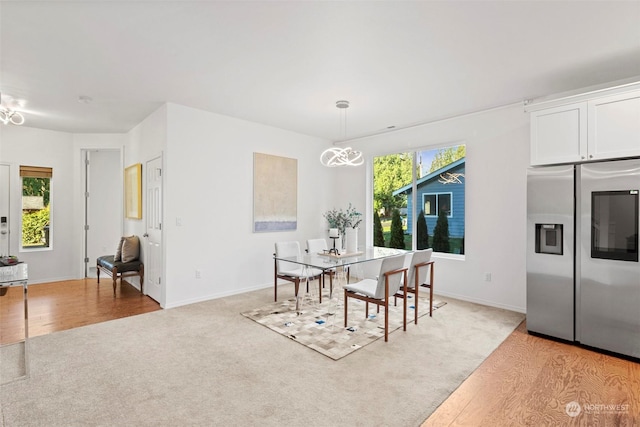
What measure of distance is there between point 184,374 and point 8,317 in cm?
300

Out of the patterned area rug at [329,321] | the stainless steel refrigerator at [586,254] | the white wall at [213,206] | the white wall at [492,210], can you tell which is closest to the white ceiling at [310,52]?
the white wall at [492,210]

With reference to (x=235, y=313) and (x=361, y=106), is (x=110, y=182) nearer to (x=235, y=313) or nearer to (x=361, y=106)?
(x=235, y=313)

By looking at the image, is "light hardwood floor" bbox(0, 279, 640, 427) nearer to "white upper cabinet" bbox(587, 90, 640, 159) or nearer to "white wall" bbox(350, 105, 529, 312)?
"white wall" bbox(350, 105, 529, 312)

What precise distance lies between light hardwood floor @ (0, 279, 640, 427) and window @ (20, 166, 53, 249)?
7.24 feet

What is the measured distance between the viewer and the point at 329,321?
3.66 m

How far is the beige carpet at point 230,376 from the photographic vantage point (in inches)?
80.0

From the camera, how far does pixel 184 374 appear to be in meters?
2.53

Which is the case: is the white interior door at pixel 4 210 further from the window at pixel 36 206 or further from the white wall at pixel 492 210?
the white wall at pixel 492 210

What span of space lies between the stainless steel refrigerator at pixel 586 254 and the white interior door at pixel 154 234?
445 cm

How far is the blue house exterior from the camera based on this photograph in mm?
4750

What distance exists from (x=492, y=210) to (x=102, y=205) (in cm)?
730

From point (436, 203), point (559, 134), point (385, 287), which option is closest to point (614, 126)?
point (559, 134)

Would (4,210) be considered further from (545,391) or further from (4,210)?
(545,391)

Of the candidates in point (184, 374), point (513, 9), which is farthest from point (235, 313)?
point (513, 9)
